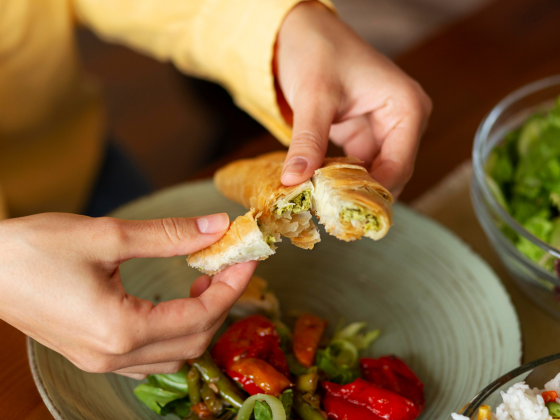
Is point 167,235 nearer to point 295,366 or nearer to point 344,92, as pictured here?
point 295,366

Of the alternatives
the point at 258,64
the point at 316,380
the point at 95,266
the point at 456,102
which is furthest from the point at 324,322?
the point at 456,102

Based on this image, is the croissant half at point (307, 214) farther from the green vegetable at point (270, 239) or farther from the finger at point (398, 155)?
the finger at point (398, 155)

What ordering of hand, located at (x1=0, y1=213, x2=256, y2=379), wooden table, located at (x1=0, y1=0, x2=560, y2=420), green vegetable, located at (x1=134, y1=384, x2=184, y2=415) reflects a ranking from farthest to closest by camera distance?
1. wooden table, located at (x1=0, y1=0, x2=560, y2=420)
2. green vegetable, located at (x1=134, y1=384, x2=184, y2=415)
3. hand, located at (x1=0, y1=213, x2=256, y2=379)

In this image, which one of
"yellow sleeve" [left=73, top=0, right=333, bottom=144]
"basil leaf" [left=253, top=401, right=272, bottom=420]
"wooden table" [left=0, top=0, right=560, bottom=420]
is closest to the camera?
"basil leaf" [left=253, top=401, right=272, bottom=420]

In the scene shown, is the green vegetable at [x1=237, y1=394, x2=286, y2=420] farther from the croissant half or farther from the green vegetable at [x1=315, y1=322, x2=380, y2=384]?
the croissant half

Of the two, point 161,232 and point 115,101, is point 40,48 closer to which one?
point 161,232

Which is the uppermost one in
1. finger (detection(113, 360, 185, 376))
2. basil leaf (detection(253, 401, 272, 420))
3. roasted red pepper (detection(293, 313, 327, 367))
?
finger (detection(113, 360, 185, 376))

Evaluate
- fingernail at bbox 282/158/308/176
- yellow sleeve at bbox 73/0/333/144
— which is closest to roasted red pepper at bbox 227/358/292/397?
fingernail at bbox 282/158/308/176
